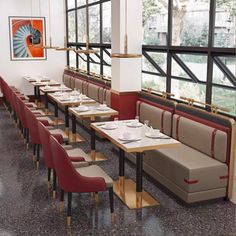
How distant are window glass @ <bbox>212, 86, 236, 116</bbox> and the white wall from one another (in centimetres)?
793

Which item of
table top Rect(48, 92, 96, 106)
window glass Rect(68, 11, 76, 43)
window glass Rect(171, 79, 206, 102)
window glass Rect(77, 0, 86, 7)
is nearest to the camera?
window glass Rect(171, 79, 206, 102)

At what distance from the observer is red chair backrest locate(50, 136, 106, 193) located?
13.6 ft

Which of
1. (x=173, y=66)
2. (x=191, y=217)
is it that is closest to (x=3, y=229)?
(x=191, y=217)

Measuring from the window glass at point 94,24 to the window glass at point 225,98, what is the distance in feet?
17.0

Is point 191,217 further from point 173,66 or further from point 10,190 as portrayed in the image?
point 173,66

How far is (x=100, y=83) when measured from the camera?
31.4 feet

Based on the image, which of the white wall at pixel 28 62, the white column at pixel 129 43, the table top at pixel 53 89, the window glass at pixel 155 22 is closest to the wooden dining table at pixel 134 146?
the white column at pixel 129 43

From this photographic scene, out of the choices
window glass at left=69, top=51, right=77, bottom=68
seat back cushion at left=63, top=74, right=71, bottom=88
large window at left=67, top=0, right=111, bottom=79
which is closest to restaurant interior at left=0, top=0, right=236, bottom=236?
large window at left=67, top=0, right=111, bottom=79

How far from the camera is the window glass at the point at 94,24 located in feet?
33.7

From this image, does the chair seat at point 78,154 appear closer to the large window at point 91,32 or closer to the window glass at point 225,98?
the window glass at point 225,98

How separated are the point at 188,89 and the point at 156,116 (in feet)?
2.37

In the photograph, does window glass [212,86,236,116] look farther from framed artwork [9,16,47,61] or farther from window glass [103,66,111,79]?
framed artwork [9,16,47,61]

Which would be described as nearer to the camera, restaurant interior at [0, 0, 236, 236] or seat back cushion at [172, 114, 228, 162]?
restaurant interior at [0, 0, 236, 236]

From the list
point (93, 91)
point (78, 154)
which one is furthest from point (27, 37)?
point (78, 154)
